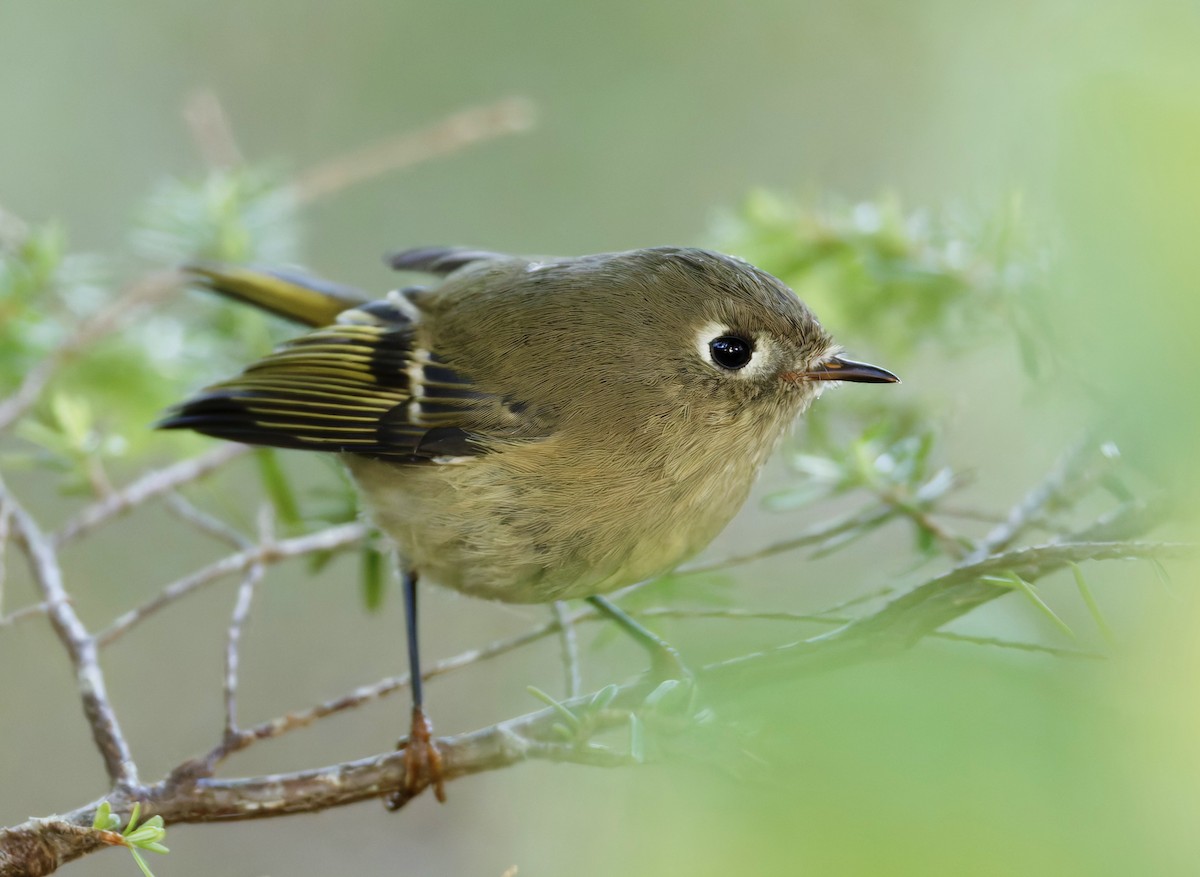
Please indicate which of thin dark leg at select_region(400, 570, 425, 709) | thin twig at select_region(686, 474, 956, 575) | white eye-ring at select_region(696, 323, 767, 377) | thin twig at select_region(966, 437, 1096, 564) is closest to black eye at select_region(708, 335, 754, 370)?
white eye-ring at select_region(696, 323, 767, 377)

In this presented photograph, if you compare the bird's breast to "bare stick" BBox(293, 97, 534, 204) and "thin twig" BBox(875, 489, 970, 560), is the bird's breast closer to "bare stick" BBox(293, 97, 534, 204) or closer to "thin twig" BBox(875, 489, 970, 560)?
"thin twig" BBox(875, 489, 970, 560)

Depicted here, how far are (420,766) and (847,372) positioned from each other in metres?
0.66

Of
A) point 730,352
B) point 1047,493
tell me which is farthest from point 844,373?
point 1047,493

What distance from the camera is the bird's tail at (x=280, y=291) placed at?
1.69 meters

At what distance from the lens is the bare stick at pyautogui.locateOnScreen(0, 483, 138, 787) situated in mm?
1006

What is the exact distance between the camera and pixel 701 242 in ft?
6.22

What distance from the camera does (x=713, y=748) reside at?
1.13 feet

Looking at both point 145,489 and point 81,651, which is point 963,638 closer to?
point 81,651

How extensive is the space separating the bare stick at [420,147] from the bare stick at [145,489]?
0.48 meters

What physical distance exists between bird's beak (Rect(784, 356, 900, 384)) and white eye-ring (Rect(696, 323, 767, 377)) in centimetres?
4

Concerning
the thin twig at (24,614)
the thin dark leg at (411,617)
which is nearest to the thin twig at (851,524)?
the thin dark leg at (411,617)

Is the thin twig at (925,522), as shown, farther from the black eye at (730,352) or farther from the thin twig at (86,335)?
the thin twig at (86,335)

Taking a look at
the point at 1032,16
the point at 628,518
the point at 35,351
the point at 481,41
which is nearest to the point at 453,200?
the point at 481,41

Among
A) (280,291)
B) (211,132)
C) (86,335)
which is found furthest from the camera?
(211,132)
